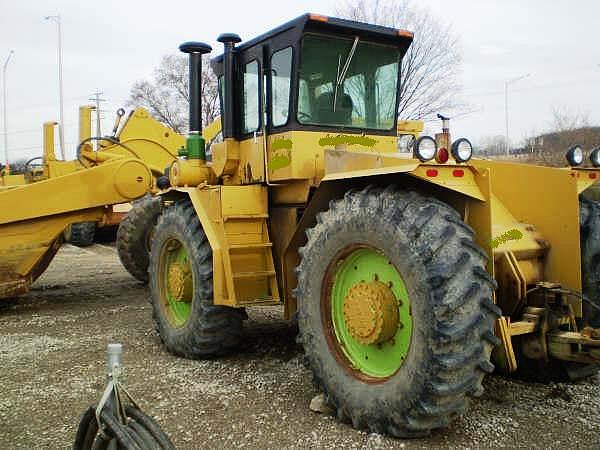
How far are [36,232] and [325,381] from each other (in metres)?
5.28

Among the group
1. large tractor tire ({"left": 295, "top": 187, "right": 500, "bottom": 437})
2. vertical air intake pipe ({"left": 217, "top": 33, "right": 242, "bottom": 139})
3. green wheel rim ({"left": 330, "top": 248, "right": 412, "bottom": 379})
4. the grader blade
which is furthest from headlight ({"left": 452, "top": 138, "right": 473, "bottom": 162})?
the grader blade

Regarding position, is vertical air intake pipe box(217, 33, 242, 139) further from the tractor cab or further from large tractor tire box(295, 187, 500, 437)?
large tractor tire box(295, 187, 500, 437)

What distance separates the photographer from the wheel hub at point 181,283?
19.1ft

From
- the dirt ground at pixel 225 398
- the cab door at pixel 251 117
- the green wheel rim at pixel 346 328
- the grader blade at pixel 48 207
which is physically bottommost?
the dirt ground at pixel 225 398

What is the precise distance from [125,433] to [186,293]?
3247mm

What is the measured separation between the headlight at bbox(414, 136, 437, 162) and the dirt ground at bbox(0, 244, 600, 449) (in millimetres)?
1640

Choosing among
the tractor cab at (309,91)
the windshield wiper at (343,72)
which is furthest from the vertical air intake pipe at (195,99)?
the windshield wiper at (343,72)

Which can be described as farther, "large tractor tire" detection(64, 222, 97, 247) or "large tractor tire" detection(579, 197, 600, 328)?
"large tractor tire" detection(64, 222, 97, 247)

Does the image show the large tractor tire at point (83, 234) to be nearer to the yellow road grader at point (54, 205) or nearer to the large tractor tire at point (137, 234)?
the large tractor tire at point (137, 234)

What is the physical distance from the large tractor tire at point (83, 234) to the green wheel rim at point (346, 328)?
42.2 feet

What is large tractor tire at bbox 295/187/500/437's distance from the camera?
129 inches

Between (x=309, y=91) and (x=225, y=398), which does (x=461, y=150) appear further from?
(x=225, y=398)

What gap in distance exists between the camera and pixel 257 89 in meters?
5.55

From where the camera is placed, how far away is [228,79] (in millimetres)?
5707
